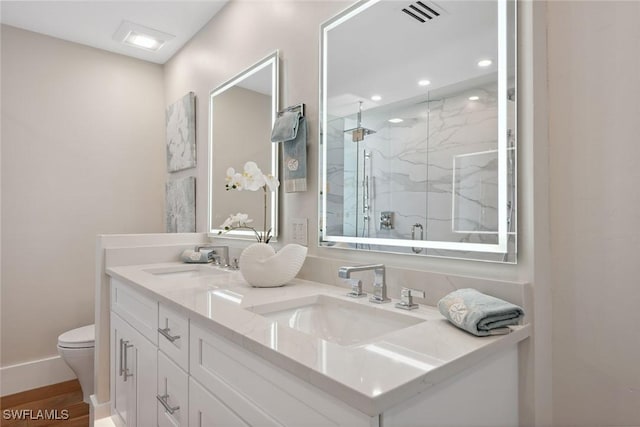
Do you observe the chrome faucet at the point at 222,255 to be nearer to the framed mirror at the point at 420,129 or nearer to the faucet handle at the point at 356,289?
the framed mirror at the point at 420,129

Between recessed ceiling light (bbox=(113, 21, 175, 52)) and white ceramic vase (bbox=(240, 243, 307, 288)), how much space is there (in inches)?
79.6

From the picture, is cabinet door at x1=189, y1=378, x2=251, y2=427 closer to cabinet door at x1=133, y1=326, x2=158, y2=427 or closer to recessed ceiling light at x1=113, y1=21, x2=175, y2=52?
cabinet door at x1=133, y1=326, x2=158, y2=427

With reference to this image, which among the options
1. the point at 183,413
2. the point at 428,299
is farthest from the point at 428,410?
the point at 183,413

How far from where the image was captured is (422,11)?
1.25 m

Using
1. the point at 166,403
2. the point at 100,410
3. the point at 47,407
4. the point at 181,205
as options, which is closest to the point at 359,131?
the point at 166,403

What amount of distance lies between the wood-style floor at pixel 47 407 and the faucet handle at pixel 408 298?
215cm

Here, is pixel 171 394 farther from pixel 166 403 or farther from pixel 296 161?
pixel 296 161

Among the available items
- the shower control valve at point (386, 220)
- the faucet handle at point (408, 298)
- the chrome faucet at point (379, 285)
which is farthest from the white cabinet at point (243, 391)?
the shower control valve at point (386, 220)

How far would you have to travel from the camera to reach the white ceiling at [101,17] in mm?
2318

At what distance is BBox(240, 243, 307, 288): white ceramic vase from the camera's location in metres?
1.43

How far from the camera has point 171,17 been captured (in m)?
2.45

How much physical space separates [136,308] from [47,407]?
4.71 feet

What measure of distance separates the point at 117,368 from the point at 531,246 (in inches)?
74.9

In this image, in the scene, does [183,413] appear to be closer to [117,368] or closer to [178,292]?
[178,292]
